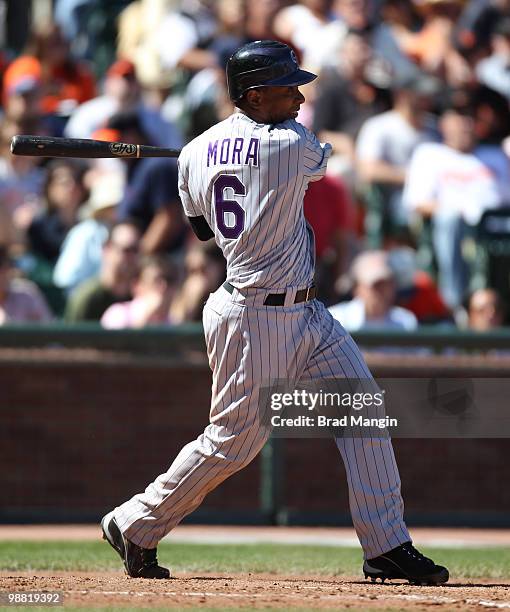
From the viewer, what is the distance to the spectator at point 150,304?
949 centimetres

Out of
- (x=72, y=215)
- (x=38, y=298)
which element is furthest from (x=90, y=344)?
(x=72, y=215)

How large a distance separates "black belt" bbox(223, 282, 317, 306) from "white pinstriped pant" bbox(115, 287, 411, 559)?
2cm

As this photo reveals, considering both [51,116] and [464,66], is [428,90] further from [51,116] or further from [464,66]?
[51,116]

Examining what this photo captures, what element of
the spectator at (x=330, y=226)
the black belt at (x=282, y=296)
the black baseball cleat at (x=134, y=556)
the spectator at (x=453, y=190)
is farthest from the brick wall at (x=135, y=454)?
the black belt at (x=282, y=296)

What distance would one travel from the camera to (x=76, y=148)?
5668 millimetres

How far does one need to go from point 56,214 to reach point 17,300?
4.06ft

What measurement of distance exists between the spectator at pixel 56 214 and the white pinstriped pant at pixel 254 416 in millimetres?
5158

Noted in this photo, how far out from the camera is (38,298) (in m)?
9.70

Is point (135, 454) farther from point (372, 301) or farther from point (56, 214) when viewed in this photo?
point (56, 214)

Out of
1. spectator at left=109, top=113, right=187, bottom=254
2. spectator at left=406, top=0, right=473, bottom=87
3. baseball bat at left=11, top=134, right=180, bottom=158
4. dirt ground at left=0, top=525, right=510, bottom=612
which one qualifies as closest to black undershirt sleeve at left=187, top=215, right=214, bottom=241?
baseball bat at left=11, top=134, right=180, bottom=158

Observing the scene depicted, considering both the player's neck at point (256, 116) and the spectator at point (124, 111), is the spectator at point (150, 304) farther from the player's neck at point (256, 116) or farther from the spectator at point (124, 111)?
the player's neck at point (256, 116)

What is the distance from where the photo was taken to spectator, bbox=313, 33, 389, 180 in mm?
11109

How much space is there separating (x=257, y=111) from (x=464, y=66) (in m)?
7.37

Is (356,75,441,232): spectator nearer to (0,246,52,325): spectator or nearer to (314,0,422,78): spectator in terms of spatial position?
(314,0,422,78): spectator
